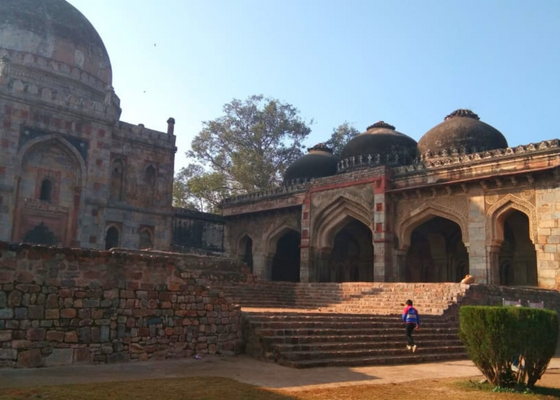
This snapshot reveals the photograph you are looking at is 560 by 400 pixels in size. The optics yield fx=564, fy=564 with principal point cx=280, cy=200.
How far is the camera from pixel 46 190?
61.4ft

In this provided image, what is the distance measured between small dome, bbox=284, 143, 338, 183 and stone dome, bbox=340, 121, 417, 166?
58.9 inches

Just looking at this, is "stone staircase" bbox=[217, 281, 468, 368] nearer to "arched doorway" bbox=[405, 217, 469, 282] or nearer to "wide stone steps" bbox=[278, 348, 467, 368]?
"wide stone steps" bbox=[278, 348, 467, 368]

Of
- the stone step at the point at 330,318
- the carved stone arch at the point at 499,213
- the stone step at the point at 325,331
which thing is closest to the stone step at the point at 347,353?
the stone step at the point at 325,331

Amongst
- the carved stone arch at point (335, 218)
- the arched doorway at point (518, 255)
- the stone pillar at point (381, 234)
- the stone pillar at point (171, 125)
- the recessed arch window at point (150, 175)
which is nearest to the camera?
the arched doorway at point (518, 255)

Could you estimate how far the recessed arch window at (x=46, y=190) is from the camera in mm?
18609

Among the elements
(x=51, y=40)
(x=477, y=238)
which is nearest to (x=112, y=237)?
(x=51, y=40)

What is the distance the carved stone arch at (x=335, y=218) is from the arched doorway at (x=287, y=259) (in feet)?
13.4

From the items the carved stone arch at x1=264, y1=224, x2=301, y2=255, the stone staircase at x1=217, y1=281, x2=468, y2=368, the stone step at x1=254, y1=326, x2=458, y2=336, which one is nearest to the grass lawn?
the stone staircase at x1=217, y1=281, x2=468, y2=368

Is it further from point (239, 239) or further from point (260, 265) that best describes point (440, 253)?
point (239, 239)

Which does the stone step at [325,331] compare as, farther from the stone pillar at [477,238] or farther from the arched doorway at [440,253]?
the arched doorway at [440,253]

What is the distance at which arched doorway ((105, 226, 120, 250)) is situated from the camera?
20188 mm

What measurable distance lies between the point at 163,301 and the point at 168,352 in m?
0.76

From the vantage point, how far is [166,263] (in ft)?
28.5

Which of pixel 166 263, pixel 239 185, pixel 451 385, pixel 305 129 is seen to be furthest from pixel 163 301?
pixel 305 129
